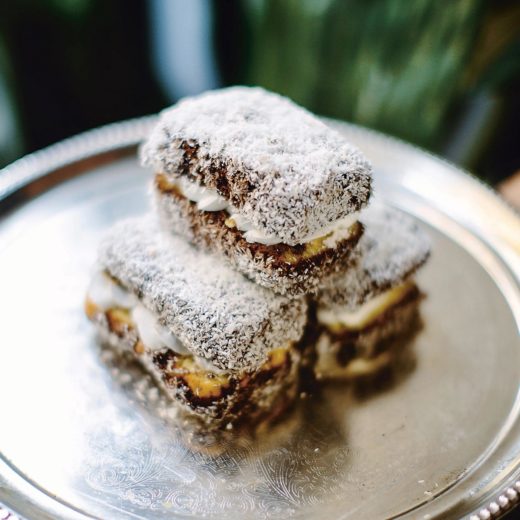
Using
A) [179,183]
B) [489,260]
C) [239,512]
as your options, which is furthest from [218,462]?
[489,260]

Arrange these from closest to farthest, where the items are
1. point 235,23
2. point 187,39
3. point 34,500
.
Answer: point 34,500
point 235,23
point 187,39

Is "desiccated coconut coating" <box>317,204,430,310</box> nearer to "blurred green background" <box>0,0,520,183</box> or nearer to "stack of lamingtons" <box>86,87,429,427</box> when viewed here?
"stack of lamingtons" <box>86,87,429,427</box>

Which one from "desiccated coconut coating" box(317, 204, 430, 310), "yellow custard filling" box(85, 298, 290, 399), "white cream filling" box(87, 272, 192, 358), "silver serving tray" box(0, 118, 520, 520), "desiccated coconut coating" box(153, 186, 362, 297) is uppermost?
"desiccated coconut coating" box(153, 186, 362, 297)

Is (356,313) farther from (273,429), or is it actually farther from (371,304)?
(273,429)

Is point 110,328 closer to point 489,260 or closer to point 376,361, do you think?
point 376,361

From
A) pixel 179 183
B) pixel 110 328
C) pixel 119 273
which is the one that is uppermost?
pixel 179 183

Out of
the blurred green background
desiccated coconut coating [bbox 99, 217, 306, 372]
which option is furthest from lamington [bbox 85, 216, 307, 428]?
the blurred green background

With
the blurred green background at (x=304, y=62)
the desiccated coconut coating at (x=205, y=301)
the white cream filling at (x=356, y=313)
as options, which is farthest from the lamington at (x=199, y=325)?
the blurred green background at (x=304, y=62)
